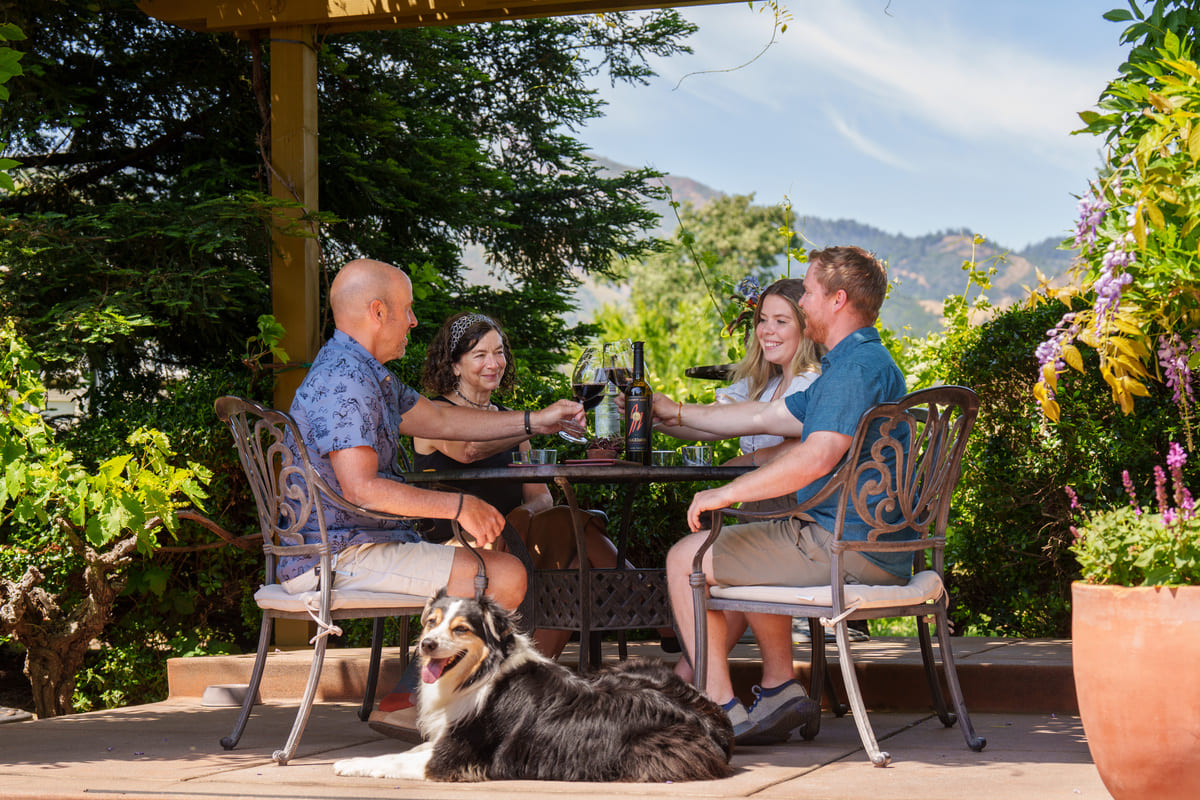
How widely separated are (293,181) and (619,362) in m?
2.33

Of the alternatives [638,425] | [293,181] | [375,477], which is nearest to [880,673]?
[638,425]

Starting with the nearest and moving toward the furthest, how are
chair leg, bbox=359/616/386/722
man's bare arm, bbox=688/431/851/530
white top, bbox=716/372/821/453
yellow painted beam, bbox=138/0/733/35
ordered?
1. man's bare arm, bbox=688/431/851/530
2. chair leg, bbox=359/616/386/722
3. white top, bbox=716/372/821/453
4. yellow painted beam, bbox=138/0/733/35

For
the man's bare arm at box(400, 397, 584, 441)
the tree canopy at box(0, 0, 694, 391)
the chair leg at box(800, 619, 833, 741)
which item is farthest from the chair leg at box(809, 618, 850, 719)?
the tree canopy at box(0, 0, 694, 391)

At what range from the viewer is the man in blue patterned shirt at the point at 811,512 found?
315 centimetres

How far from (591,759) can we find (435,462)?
6.08ft

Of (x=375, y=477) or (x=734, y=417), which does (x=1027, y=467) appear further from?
(x=375, y=477)

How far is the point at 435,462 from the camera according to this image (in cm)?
450

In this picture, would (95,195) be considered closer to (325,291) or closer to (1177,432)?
(325,291)

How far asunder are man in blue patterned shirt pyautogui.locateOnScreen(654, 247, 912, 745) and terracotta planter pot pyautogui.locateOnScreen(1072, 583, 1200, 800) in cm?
87

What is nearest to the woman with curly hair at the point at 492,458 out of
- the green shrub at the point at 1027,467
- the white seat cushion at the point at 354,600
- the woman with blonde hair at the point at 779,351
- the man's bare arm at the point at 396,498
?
the woman with blonde hair at the point at 779,351

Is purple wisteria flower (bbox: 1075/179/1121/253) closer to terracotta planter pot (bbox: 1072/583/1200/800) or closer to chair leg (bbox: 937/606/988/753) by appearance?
terracotta planter pot (bbox: 1072/583/1200/800)

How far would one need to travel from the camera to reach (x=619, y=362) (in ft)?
12.5

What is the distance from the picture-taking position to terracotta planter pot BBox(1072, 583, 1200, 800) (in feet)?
7.52

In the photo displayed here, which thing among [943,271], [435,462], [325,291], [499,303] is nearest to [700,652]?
[435,462]
